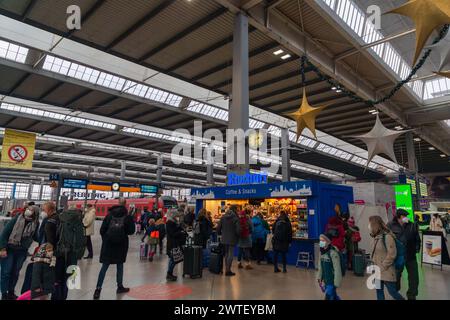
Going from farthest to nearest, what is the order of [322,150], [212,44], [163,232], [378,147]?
1. [322,150]
2. [378,147]
3. [212,44]
4. [163,232]

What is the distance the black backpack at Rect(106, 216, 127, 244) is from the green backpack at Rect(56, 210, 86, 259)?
1.73ft

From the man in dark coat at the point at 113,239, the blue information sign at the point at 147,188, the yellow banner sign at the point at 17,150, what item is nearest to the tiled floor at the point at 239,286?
the man in dark coat at the point at 113,239

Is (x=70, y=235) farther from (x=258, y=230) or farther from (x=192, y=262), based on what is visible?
(x=258, y=230)

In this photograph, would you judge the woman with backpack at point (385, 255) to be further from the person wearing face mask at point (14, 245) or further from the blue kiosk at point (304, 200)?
the person wearing face mask at point (14, 245)

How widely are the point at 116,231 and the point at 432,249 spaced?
9270 millimetres

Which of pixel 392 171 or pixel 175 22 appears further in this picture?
pixel 392 171

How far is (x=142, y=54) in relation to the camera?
13500 mm

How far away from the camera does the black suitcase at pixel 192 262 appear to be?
23.1 feet

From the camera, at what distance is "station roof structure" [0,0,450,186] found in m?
11.2

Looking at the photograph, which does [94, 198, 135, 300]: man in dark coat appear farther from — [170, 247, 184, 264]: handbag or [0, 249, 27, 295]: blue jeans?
[170, 247, 184, 264]: handbag

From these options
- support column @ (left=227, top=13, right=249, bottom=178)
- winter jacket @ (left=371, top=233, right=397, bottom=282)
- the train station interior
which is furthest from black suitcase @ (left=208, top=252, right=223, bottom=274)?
winter jacket @ (left=371, top=233, right=397, bottom=282)

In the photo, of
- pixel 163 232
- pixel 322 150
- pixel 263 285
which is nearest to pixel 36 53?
pixel 163 232

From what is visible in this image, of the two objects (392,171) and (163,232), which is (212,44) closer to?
(163,232)
